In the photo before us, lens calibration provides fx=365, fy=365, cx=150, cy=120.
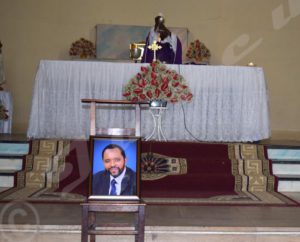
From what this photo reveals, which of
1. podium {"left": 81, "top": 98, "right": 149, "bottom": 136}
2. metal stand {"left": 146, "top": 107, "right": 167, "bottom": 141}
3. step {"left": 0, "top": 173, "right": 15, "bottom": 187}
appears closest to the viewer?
podium {"left": 81, "top": 98, "right": 149, "bottom": 136}

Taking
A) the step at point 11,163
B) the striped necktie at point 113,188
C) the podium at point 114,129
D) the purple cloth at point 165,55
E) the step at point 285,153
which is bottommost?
the striped necktie at point 113,188

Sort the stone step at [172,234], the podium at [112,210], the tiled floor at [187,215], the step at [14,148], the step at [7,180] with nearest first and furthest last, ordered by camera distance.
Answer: the podium at [112,210] → the stone step at [172,234] → the tiled floor at [187,215] → the step at [7,180] → the step at [14,148]

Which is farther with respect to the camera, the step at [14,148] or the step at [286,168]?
the step at [14,148]

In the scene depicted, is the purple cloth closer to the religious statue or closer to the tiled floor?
the religious statue

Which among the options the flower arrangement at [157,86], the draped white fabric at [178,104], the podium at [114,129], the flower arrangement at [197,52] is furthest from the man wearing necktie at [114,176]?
the flower arrangement at [197,52]

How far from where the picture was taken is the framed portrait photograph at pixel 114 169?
2109 millimetres

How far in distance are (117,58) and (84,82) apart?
332 cm

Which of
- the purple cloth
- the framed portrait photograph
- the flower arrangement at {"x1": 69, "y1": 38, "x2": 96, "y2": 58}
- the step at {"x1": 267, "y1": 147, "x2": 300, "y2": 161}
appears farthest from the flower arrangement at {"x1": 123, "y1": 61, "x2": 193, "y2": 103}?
the flower arrangement at {"x1": 69, "y1": 38, "x2": 96, "y2": 58}

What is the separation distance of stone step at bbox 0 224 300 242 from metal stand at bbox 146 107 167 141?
225 centimetres

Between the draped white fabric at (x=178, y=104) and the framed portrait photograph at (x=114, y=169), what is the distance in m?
3.00

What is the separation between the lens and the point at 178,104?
16.9ft

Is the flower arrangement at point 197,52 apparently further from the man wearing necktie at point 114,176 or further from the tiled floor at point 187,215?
the man wearing necktie at point 114,176

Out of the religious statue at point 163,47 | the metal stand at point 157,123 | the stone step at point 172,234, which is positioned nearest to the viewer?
the stone step at point 172,234

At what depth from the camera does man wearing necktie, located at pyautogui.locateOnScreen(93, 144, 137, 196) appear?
2.11 m
